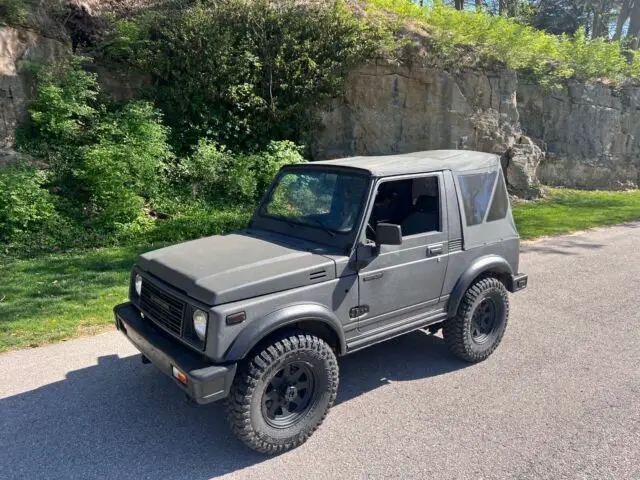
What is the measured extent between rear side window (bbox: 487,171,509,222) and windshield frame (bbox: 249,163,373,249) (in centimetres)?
151

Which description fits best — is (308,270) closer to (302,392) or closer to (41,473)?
(302,392)

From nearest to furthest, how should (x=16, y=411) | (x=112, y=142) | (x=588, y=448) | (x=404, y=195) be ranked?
(x=588, y=448)
(x=16, y=411)
(x=404, y=195)
(x=112, y=142)

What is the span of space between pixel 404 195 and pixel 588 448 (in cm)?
239

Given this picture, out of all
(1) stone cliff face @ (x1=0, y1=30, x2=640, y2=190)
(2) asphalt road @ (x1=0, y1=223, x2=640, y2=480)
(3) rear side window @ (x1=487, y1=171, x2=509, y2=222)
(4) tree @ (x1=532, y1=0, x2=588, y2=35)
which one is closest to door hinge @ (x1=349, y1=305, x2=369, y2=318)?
(2) asphalt road @ (x1=0, y1=223, x2=640, y2=480)

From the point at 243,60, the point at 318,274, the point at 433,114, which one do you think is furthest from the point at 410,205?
the point at 433,114

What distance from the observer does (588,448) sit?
320cm

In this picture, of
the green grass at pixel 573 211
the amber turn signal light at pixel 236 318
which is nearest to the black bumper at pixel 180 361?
the amber turn signal light at pixel 236 318

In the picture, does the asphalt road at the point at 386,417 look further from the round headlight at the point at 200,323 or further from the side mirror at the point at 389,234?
the side mirror at the point at 389,234

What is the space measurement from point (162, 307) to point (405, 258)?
1922mm

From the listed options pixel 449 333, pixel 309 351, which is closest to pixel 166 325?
pixel 309 351

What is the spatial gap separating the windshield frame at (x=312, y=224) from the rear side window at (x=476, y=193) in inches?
42.0

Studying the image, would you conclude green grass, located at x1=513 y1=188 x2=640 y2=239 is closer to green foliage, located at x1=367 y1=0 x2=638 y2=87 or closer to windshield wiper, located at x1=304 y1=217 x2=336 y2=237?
green foliage, located at x1=367 y1=0 x2=638 y2=87

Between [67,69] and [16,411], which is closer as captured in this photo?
[16,411]

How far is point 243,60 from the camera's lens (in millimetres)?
11539
